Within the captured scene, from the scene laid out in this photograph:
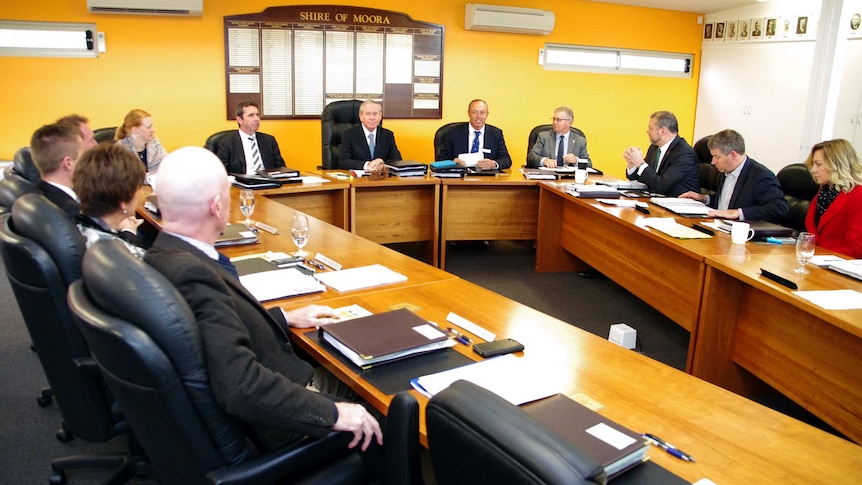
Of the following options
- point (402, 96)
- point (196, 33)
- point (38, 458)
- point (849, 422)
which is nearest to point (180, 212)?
point (38, 458)

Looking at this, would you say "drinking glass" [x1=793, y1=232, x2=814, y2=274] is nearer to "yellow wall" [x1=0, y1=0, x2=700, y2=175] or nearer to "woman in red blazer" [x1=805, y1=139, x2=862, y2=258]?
"woman in red blazer" [x1=805, y1=139, x2=862, y2=258]

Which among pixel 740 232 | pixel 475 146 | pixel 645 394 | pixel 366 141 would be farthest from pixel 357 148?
pixel 645 394

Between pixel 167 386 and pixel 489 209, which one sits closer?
pixel 167 386

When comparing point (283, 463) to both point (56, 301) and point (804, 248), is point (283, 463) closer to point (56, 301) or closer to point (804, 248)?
point (56, 301)

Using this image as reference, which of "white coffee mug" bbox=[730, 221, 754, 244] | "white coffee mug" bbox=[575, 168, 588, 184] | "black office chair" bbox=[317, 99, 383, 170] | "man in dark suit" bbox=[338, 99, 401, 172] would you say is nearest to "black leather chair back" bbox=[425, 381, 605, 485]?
"white coffee mug" bbox=[730, 221, 754, 244]

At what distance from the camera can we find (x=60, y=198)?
8.71ft

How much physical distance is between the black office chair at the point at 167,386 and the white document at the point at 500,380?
0.69ft

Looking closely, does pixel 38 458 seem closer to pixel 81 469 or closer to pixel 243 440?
pixel 81 469

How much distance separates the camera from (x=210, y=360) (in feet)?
4.19

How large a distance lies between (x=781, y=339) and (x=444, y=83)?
4.98 m

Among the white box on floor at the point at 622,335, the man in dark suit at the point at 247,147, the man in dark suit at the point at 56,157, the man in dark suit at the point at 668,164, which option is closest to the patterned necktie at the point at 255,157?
the man in dark suit at the point at 247,147

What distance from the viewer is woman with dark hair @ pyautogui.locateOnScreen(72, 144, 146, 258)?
7.22ft

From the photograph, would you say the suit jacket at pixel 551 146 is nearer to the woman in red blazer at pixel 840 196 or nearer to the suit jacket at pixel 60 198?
the woman in red blazer at pixel 840 196

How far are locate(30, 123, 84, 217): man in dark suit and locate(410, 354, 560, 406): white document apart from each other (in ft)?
6.28
